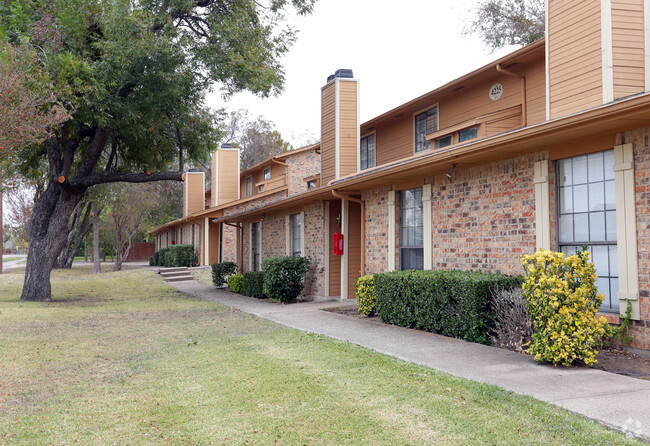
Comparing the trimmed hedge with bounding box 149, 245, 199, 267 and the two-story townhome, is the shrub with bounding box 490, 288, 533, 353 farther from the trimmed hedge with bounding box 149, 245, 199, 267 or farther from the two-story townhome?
the trimmed hedge with bounding box 149, 245, 199, 267

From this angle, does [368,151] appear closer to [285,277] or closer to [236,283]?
[285,277]

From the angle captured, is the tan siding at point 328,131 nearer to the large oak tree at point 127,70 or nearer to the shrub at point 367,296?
the large oak tree at point 127,70

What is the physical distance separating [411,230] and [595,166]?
4.21 meters

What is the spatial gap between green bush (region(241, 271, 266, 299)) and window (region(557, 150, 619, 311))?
9731 millimetres

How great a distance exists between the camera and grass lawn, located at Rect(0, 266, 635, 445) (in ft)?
13.4

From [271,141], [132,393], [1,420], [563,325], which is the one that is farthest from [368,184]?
[271,141]

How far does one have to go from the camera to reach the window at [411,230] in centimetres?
1034

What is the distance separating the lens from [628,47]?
24.7 feet

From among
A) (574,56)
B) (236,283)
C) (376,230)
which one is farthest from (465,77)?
(236,283)

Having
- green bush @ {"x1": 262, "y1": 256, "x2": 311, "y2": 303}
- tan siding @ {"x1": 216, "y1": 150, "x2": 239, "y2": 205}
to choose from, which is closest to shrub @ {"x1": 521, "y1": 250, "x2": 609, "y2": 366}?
green bush @ {"x1": 262, "y1": 256, "x2": 311, "y2": 303}

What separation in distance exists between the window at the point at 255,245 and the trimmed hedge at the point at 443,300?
9796 mm

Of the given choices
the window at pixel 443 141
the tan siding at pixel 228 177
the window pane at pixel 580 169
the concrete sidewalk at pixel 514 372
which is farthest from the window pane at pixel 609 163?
the tan siding at pixel 228 177

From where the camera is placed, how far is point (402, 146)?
49.9 feet

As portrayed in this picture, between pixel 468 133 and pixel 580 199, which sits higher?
pixel 468 133
